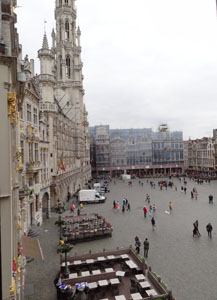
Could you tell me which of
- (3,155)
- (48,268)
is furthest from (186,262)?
(3,155)

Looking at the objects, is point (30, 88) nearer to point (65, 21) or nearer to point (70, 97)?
point (70, 97)

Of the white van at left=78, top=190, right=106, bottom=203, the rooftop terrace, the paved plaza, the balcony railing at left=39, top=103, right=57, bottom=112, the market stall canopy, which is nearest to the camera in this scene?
the rooftop terrace

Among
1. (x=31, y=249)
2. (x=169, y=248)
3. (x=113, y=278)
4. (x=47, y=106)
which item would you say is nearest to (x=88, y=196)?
(x=47, y=106)

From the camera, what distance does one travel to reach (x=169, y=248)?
17234 mm

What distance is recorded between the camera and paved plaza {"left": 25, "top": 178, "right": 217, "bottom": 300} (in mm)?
12273

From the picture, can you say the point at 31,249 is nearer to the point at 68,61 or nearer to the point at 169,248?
the point at 169,248

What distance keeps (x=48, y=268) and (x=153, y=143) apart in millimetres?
85770

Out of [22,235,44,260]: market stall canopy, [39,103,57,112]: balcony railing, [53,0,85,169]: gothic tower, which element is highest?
[53,0,85,169]: gothic tower

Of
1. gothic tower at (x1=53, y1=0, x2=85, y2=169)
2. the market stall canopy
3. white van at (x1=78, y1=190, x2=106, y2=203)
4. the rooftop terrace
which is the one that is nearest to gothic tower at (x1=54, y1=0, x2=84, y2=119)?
gothic tower at (x1=53, y1=0, x2=85, y2=169)

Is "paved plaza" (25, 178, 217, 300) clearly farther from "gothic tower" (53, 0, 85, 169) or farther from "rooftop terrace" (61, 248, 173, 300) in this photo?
"gothic tower" (53, 0, 85, 169)

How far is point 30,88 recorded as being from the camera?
2127 centimetres

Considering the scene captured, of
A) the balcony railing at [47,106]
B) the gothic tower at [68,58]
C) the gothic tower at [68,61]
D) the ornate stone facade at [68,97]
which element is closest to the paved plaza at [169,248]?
the ornate stone facade at [68,97]

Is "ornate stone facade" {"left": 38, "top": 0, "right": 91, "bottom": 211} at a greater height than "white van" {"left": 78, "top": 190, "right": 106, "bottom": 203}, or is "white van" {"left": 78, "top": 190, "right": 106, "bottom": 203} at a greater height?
"ornate stone facade" {"left": 38, "top": 0, "right": 91, "bottom": 211}

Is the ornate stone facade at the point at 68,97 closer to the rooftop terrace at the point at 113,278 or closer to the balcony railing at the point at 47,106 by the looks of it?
the balcony railing at the point at 47,106
